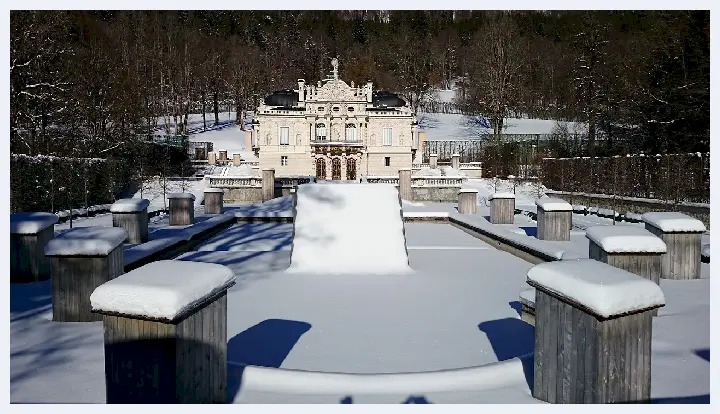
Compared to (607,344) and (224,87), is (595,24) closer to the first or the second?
(224,87)

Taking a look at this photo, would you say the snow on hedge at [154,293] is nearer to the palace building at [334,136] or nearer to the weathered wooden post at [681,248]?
the weathered wooden post at [681,248]

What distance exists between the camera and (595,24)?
47.4 m

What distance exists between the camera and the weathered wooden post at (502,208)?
16.6m

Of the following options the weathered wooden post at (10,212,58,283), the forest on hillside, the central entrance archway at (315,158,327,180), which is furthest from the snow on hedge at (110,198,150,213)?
the central entrance archway at (315,158,327,180)

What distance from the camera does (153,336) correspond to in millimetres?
3129

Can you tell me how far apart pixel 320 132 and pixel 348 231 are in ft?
118

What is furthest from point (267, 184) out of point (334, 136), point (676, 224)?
point (676, 224)

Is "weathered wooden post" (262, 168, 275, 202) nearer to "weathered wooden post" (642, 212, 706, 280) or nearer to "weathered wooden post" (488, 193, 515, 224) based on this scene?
"weathered wooden post" (488, 193, 515, 224)

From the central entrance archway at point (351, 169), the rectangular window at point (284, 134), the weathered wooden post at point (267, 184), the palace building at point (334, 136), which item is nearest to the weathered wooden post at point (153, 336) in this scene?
the weathered wooden post at point (267, 184)

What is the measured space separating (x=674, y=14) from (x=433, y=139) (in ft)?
115

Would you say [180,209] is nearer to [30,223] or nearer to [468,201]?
[30,223]

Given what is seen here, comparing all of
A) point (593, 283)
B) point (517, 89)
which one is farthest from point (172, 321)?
point (517, 89)

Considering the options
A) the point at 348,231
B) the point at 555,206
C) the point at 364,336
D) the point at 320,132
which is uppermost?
the point at 320,132

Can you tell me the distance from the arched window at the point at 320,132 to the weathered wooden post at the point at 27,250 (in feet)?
123
